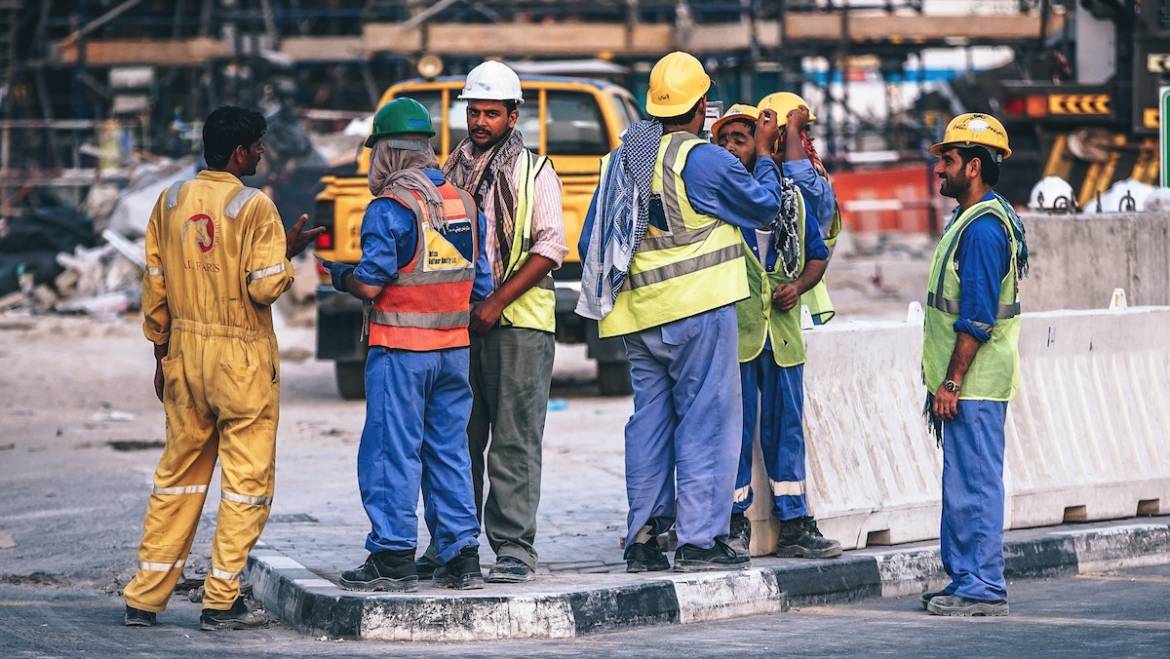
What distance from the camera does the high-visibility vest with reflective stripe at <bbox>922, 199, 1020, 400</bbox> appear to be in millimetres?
6965

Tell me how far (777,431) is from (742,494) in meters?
0.29

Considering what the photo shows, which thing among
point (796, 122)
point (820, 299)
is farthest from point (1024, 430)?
point (796, 122)

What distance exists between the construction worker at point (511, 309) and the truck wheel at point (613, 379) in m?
7.43

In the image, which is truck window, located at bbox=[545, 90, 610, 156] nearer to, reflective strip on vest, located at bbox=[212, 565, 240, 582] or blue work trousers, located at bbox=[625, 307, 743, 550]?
blue work trousers, located at bbox=[625, 307, 743, 550]

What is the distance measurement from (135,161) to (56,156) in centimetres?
250

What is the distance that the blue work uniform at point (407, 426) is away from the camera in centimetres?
680

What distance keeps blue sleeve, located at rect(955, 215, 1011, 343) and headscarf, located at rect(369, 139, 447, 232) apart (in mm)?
1912

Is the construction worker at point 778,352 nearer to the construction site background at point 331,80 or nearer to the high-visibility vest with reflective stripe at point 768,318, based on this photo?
the high-visibility vest with reflective stripe at point 768,318

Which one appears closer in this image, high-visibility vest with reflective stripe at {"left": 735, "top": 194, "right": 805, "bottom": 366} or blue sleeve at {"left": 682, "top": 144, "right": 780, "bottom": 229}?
blue sleeve at {"left": 682, "top": 144, "right": 780, "bottom": 229}

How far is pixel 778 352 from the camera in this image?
767 cm

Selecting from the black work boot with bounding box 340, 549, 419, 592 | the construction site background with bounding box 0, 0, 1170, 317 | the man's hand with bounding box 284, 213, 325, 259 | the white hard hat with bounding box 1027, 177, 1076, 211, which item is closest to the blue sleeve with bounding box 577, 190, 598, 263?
the man's hand with bounding box 284, 213, 325, 259

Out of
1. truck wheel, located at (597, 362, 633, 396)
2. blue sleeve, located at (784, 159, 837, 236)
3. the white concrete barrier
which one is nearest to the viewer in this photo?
blue sleeve, located at (784, 159, 837, 236)

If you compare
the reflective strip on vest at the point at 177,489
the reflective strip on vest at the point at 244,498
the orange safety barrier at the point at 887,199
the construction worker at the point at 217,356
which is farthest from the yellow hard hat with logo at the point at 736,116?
the orange safety barrier at the point at 887,199

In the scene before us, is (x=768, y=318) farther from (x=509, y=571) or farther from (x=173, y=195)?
(x=173, y=195)
